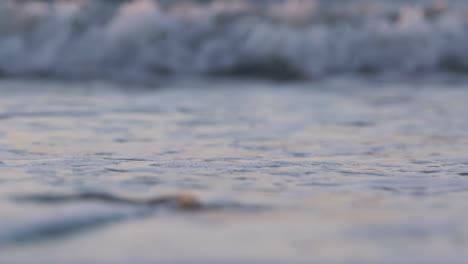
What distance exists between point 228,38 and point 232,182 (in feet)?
20.9

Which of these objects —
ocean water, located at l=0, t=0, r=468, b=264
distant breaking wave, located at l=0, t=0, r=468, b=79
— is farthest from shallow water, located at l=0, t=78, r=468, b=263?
distant breaking wave, located at l=0, t=0, r=468, b=79

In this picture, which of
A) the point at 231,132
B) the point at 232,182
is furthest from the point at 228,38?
the point at 232,182

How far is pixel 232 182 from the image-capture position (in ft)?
7.78

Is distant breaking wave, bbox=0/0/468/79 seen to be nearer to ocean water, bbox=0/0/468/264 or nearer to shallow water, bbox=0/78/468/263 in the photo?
ocean water, bbox=0/0/468/264

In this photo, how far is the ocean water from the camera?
1702mm

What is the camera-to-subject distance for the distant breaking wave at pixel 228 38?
8.07m

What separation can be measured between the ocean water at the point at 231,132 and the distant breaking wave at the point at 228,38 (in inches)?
0.9

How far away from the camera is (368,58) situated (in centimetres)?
846

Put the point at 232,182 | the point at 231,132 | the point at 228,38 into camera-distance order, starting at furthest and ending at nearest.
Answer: the point at 228,38 → the point at 231,132 → the point at 232,182

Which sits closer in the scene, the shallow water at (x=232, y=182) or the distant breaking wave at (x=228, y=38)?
the shallow water at (x=232, y=182)

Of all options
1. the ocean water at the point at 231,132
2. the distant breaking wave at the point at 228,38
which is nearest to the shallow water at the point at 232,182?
the ocean water at the point at 231,132

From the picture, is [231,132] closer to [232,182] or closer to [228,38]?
[232,182]

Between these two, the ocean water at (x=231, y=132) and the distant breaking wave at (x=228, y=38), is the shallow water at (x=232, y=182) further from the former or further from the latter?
the distant breaking wave at (x=228, y=38)

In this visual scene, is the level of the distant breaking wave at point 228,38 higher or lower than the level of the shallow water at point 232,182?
higher
